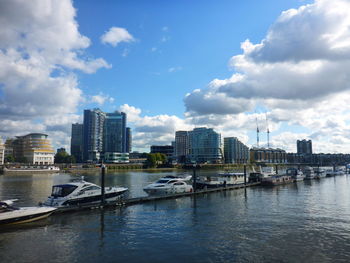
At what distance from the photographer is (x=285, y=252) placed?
22.3 m

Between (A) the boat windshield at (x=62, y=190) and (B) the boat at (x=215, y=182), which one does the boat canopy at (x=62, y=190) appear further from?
(B) the boat at (x=215, y=182)

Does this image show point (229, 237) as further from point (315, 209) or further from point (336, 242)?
point (315, 209)

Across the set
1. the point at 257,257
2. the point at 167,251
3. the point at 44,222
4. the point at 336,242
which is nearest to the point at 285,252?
the point at 257,257

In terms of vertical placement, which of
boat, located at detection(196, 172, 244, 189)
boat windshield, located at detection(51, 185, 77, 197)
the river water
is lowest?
the river water

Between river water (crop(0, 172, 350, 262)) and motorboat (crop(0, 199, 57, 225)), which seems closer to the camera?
river water (crop(0, 172, 350, 262))

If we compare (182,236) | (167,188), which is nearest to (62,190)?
(182,236)

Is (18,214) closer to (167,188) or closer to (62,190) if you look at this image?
(62,190)

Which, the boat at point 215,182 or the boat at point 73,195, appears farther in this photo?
the boat at point 215,182

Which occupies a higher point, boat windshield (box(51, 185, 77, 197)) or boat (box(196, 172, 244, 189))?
boat windshield (box(51, 185, 77, 197))

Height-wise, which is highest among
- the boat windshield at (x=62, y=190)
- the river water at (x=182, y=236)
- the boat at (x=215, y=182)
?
the boat windshield at (x=62, y=190)

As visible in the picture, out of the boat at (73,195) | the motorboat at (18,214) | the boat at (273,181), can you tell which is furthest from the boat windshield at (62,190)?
the boat at (273,181)

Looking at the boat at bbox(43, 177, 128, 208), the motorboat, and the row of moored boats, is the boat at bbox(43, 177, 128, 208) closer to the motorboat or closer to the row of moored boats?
the row of moored boats

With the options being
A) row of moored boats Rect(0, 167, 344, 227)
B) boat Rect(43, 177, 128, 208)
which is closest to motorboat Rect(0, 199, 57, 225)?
row of moored boats Rect(0, 167, 344, 227)

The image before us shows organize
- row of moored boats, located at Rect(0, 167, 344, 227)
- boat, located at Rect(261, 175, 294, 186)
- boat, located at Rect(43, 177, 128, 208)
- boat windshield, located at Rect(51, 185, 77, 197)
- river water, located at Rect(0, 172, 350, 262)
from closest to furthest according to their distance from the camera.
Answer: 1. river water, located at Rect(0, 172, 350, 262)
2. row of moored boats, located at Rect(0, 167, 344, 227)
3. boat, located at Rect(43, 177, 128, 208)
4. boat windshield, located at Rect(51, 185, 77, 197)
5. boat, located at Rect(261, 175, 294, 186)
